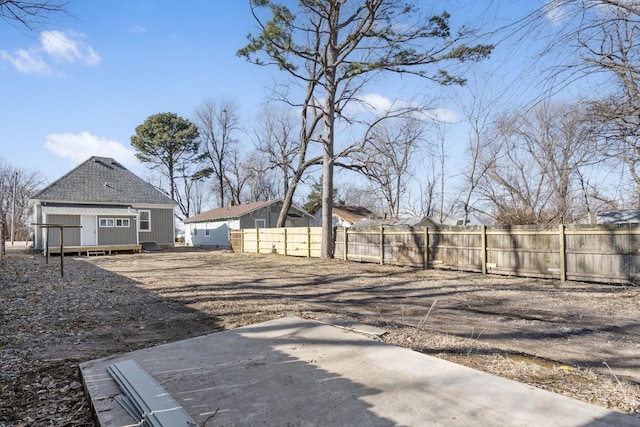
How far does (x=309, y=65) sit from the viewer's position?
17547 mm

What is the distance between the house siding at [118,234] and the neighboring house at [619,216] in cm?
2274

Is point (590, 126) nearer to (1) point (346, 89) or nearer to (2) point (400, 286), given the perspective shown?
(2) point (400, 286)

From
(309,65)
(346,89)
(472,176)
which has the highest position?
(309,65)

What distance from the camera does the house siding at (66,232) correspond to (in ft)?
62.3

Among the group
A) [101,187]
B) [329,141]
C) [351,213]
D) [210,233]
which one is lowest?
[210,233]

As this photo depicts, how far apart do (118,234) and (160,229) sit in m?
3.41

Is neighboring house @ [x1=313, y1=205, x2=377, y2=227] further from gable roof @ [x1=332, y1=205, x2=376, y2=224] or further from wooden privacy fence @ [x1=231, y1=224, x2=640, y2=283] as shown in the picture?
wooden privacy fence @ [x1=231, y1=224, x2=640, y2=283]

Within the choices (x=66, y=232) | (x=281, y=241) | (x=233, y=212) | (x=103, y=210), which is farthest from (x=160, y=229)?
(x=281, y=241)

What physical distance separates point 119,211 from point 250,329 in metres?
18.7

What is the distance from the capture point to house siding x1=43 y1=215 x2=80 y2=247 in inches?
747

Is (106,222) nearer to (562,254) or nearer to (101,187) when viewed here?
(101,187)

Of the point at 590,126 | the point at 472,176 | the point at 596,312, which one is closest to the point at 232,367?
the point at 596,312

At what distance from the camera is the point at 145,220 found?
76.9 feet

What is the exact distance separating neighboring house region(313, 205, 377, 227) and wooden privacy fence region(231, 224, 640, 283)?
19942 millimetres
